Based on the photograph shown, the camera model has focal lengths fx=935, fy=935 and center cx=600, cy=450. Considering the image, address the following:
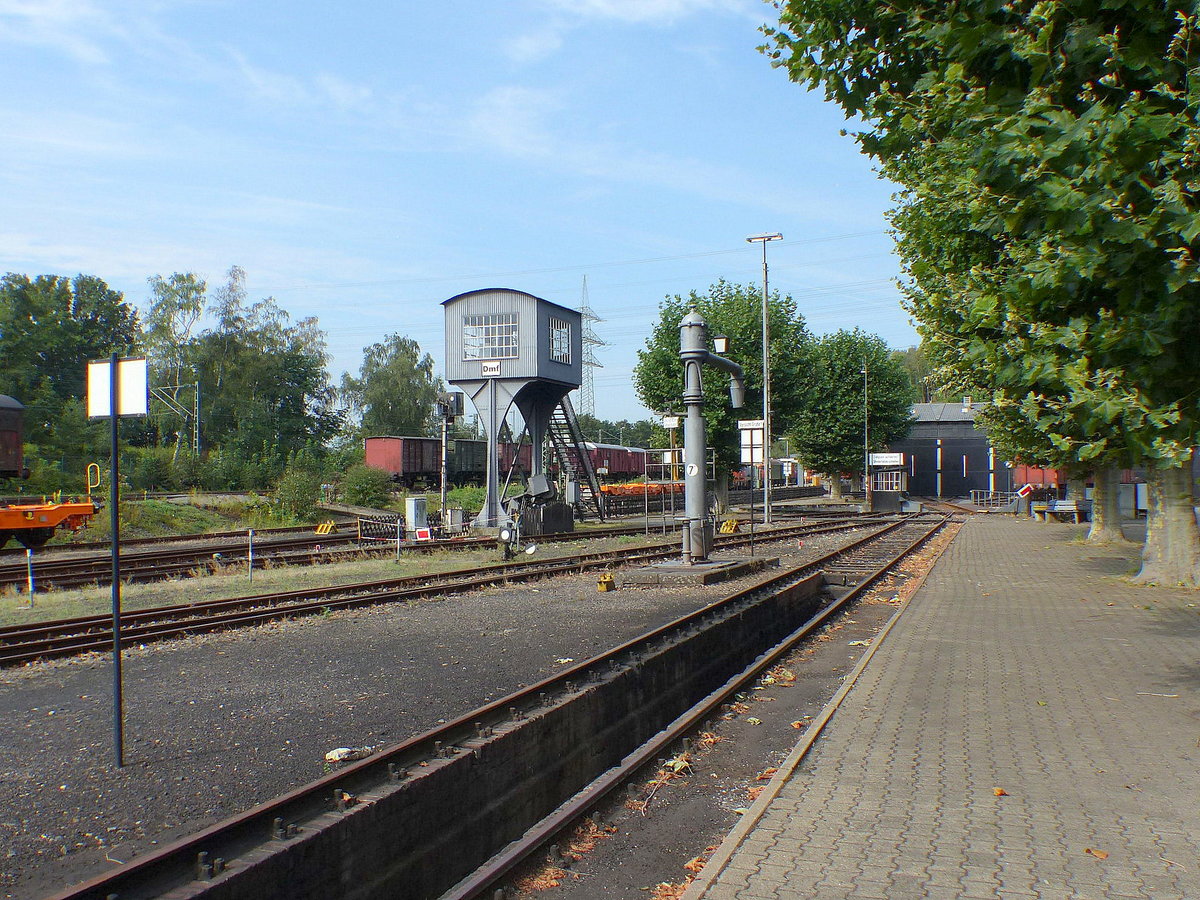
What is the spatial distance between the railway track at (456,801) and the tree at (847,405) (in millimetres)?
49136

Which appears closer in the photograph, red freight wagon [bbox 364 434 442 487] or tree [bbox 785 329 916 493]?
red freight wagon [bbox 364 434 442 487]

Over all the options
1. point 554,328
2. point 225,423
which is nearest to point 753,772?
point 554,328

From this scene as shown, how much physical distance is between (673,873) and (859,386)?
181 feet

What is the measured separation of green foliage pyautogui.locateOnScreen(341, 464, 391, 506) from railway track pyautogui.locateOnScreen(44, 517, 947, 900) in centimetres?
2951

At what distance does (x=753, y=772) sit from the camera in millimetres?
7152

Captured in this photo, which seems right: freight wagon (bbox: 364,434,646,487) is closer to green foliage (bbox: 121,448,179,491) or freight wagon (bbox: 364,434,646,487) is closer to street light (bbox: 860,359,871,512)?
green foliage (bbox: 121,448,179,491)

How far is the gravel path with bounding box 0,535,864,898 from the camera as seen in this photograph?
473cm

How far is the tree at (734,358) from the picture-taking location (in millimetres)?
38906

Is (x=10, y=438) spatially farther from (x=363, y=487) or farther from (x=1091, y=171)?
(x=1091, y=171)

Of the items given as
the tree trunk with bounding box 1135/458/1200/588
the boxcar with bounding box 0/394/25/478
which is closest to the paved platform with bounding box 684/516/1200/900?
the tree trunk with bounding box 1135/458/1200/588

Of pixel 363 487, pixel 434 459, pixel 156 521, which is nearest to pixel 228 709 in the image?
pixel 156 521

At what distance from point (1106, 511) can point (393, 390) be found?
→ 60.7 m

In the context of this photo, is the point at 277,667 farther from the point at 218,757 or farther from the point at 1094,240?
the point at 1094,240

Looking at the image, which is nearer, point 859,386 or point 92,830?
point 92,830
